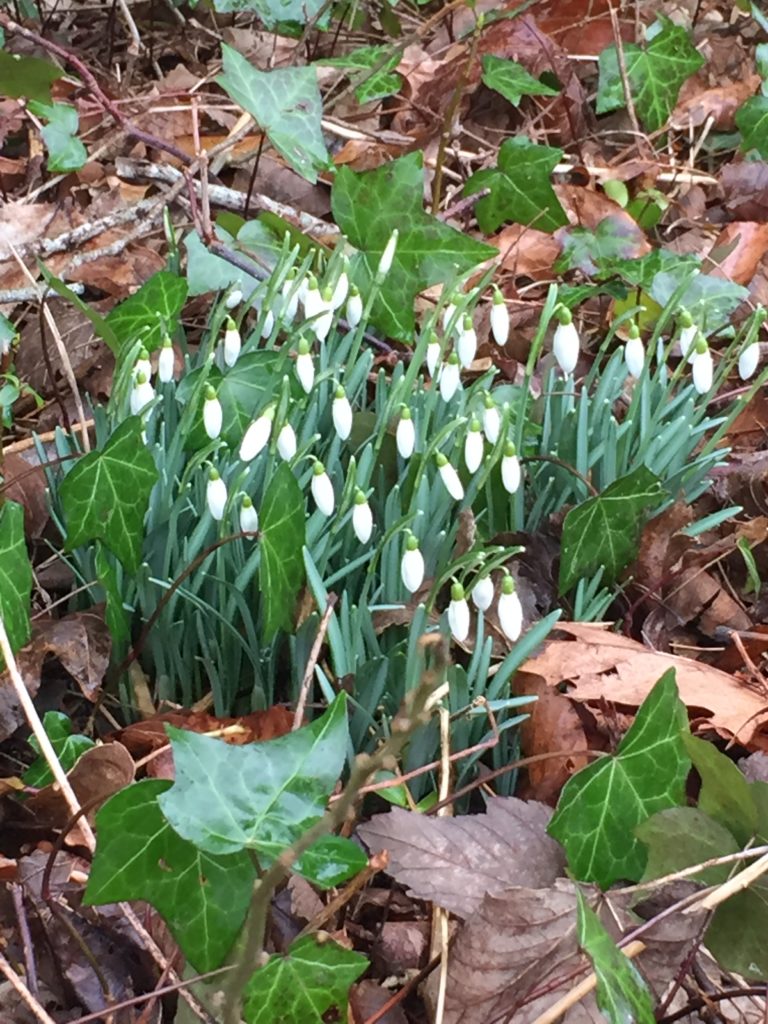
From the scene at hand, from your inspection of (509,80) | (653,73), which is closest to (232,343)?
(509,80)

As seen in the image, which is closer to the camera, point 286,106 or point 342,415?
point 342,415

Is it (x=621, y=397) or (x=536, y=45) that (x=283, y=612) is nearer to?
(x=621, y=397)

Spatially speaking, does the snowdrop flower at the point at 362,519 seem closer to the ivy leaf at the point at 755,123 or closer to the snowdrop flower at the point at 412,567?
the snowdrop flower at the point at 412,567

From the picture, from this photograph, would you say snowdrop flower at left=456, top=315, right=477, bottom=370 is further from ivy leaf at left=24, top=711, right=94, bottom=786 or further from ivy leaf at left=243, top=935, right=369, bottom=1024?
ivy leaf at left=243, top=935, right=369, bottom=1024

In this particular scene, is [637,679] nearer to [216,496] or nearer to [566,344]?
[566,344]

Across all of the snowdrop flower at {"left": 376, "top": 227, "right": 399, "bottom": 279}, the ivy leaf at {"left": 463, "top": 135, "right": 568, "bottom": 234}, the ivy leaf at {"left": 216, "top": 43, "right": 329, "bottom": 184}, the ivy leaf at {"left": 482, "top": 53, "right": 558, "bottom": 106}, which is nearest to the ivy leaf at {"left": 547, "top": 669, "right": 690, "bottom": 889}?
the snowdrop flower at {"left": 376, "top": 227, "right": 399, "bottom": 279}

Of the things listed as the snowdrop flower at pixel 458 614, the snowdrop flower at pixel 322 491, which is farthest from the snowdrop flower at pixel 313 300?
the snowdrop flower at pixel 458 614
